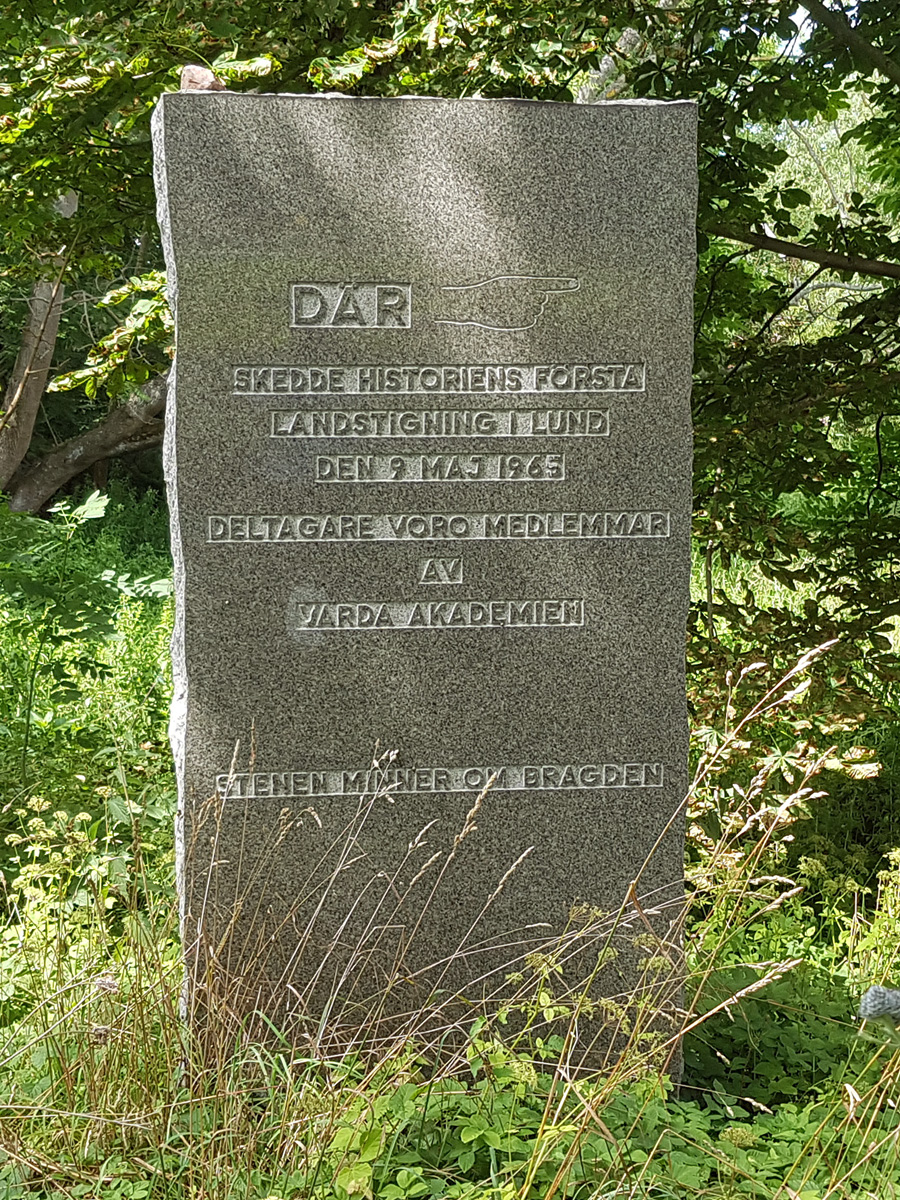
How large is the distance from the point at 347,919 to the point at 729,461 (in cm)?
249

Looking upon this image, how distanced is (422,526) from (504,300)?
2.04 feet

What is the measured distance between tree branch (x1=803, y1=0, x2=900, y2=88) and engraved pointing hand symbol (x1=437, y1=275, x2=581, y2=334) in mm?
1825

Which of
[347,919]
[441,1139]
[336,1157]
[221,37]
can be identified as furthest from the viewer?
[221,37]

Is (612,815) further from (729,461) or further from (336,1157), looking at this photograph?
(729,461)

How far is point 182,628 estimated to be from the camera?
3143mm

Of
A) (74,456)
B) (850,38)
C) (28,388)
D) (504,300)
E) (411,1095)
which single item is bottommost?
(411,1095)

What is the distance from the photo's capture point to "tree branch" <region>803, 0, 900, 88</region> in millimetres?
4191

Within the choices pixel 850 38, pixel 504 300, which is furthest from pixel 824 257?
pixel 504 300

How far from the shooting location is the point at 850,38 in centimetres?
421

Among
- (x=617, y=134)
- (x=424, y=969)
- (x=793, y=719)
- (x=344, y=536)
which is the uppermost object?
(x=617, y=134)

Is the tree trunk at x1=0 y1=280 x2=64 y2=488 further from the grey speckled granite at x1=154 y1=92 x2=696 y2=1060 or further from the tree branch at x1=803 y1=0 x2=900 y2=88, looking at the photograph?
the grey speckled granite at x1=154 y1=92 x2=696 y2=1060

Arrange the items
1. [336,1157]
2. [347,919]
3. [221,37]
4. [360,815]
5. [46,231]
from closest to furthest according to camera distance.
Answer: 1. [336,1157]
2. [347,919]
3. [360,815]
4. [221,37]
5. [46,231]

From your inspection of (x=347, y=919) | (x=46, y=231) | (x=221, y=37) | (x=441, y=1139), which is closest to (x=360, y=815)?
(x=347, y=919)

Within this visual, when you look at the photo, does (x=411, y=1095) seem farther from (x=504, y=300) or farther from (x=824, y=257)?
(x=824, y=257)
